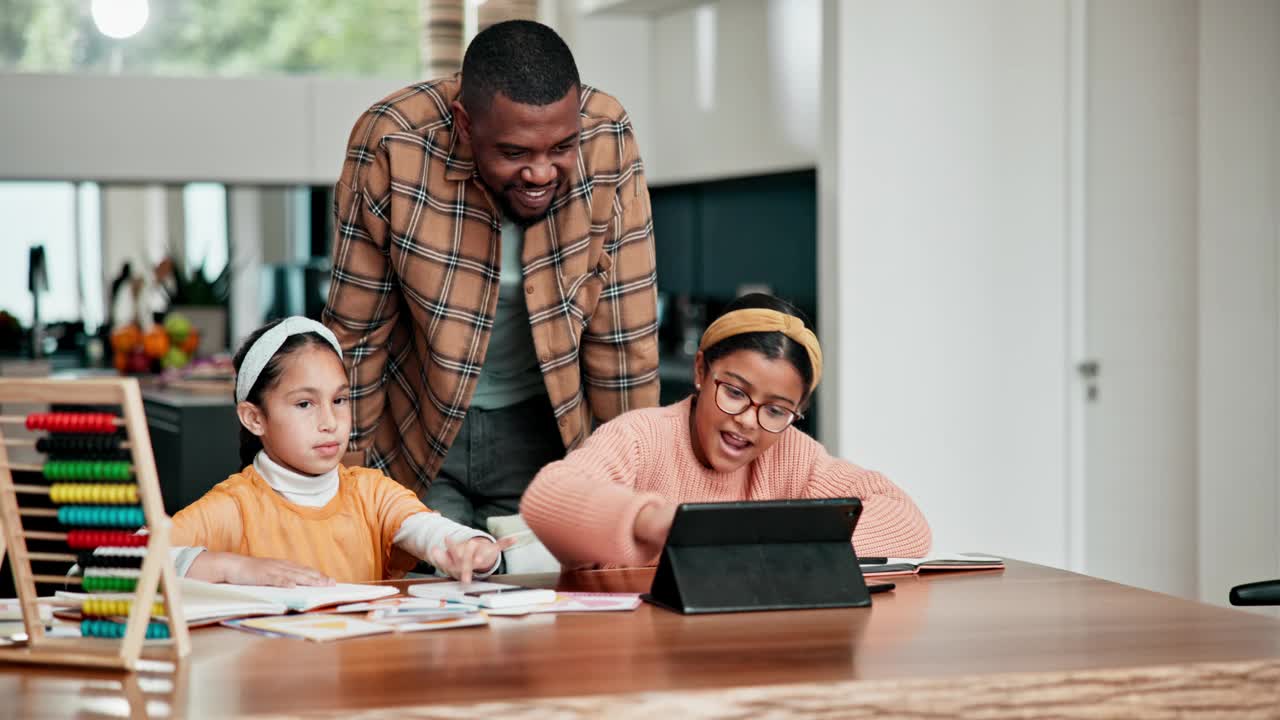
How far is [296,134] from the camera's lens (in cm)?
553

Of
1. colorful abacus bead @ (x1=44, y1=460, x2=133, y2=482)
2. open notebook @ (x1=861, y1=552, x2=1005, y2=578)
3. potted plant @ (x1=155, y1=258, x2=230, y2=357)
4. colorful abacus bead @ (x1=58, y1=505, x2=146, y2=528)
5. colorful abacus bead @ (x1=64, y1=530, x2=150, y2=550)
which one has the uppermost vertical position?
potted plant @ (x1=155, y1=258, x2=230, y2=357)

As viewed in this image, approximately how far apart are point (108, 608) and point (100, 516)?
8 centimetres

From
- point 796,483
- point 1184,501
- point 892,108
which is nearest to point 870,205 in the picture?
point 892,108

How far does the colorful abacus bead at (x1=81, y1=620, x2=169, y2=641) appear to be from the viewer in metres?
1.37

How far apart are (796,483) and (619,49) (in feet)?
12.1

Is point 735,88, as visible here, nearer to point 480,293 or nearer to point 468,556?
point 480,293

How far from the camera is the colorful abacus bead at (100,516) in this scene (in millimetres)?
1354

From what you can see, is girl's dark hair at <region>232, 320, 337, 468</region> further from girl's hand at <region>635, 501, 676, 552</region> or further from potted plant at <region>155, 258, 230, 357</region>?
potted plant at <region>155, 258, 230, 357</region>

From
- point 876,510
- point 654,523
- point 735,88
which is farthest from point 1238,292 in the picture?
point 654,523

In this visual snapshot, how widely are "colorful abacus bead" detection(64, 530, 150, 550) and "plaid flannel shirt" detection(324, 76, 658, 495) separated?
983 mm

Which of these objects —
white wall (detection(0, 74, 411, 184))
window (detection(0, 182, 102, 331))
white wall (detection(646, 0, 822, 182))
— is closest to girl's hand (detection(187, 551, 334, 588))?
white wall (detection(646, 0, 822, 182))

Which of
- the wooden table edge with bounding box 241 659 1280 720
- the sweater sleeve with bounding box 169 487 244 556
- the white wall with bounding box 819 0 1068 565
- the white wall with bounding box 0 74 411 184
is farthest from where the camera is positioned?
the white wall with bounding box 0 74 411 184

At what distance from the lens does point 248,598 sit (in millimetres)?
1582

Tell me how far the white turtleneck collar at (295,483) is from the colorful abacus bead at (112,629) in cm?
67
